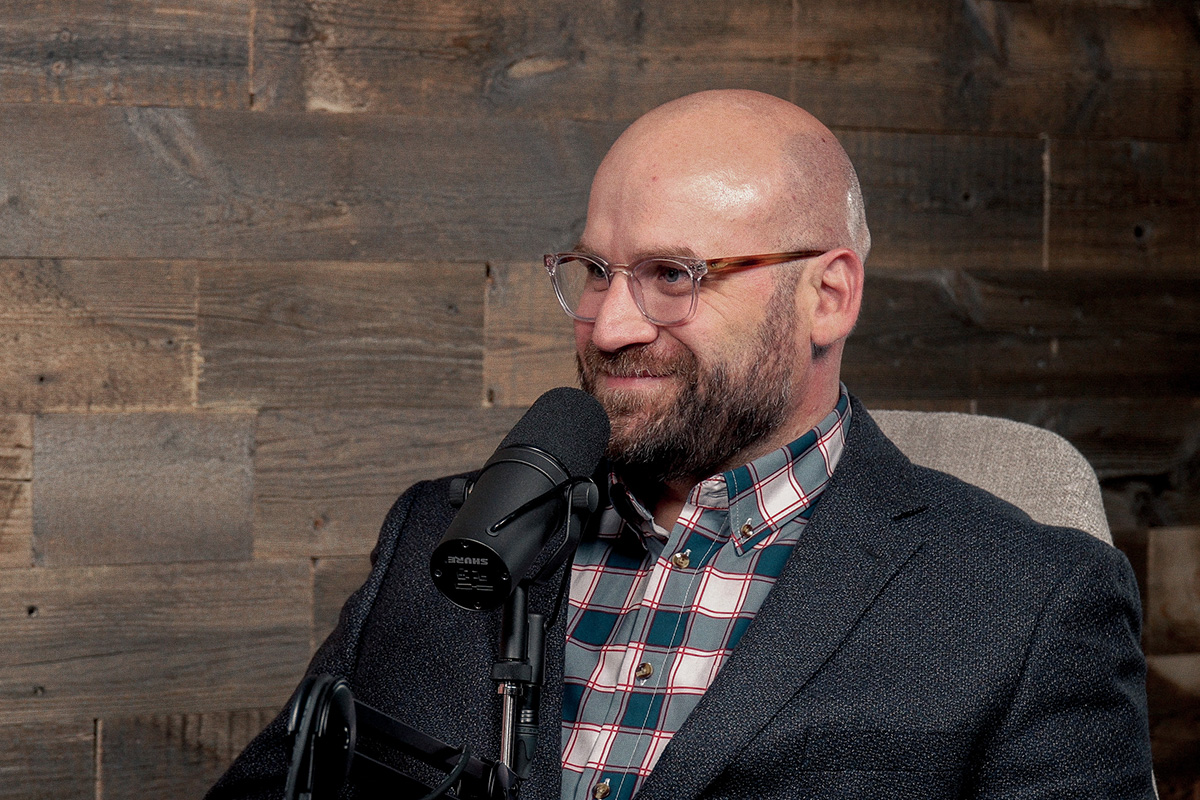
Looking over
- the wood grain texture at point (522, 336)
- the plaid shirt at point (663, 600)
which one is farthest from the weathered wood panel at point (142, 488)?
the plaid shirt at point (663, 600)

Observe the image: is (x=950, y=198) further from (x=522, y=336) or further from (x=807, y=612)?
(x=807, y=612)

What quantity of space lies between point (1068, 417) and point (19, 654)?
188 cm

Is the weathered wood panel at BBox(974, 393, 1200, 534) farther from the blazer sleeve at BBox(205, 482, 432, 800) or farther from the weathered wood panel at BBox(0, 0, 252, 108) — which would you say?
the weathered wood panel at BBox(0, 0, 252, 108)

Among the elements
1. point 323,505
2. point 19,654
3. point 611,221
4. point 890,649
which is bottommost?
point 19,654

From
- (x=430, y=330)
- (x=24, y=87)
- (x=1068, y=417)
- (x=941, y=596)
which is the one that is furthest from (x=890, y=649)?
(x=24, y=87)

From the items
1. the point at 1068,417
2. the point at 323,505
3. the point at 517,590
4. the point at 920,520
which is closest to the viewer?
the point at 517,590

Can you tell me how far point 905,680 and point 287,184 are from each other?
4.09 feet

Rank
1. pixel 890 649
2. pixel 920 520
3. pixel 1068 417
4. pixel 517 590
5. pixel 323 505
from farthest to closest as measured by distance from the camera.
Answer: pixel 1068 417
pixel 323 505
pixel 920 520
pixel 890 649
pixel 517 590

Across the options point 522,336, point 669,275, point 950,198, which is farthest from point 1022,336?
point 669,275

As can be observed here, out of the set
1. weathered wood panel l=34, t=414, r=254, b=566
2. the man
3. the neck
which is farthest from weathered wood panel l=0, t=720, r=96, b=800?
the neck

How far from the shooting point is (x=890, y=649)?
1.23m

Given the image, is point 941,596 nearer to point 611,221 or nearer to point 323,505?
point 611,221

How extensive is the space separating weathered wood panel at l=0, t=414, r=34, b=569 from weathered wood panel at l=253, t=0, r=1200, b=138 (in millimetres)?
625

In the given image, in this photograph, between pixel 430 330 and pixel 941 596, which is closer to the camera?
pixel 941 596
